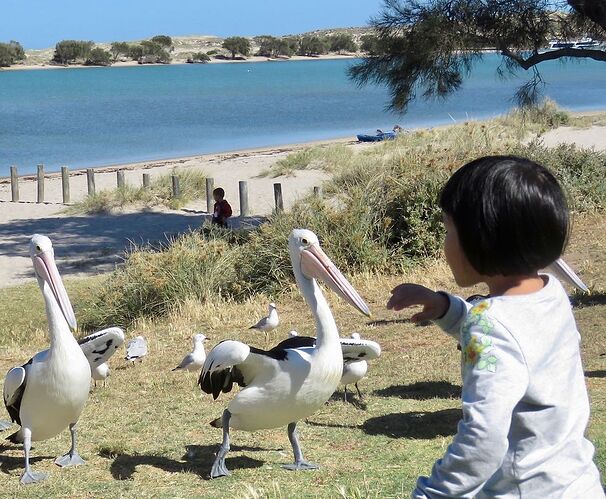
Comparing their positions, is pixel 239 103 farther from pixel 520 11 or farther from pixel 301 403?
pixel 301 403

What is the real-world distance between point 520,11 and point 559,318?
14.0m

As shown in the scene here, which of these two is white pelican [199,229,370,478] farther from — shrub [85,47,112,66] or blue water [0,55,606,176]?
shrub [85,47,112,66]

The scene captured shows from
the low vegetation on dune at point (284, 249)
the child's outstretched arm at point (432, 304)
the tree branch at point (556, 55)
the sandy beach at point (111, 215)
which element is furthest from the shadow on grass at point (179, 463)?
the tree branch at point (556, 55)

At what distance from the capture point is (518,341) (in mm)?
2131

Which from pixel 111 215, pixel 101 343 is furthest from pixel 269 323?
pixel 111 215

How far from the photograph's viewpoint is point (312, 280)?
6.14 metres

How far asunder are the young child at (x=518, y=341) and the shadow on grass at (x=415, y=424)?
13.9ft

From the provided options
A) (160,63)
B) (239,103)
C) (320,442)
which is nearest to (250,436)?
(320,442)

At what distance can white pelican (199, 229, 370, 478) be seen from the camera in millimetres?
5623

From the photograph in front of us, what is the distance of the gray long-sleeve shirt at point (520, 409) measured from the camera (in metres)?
2.06

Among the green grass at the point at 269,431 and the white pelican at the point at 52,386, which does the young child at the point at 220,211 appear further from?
the white pelican at the point at 52,386

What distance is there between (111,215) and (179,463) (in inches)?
675

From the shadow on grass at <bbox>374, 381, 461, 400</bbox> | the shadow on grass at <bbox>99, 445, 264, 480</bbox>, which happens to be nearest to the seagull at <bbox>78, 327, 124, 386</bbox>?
the shadow on grass at <bbox>99, 445, 264, 480</bbox>

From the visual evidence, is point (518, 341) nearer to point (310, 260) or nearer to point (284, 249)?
point (310, 260)
